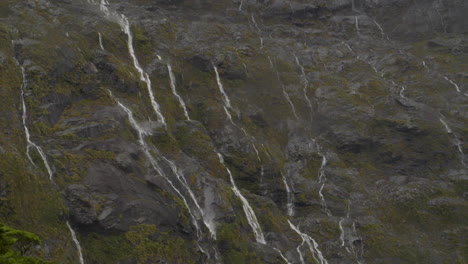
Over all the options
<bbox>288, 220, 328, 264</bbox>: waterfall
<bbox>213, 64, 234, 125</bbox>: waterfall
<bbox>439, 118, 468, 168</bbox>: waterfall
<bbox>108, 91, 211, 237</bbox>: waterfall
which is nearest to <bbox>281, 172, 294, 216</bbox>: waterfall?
<bbox>288, 220, 328, 264</bbox>: waterfall

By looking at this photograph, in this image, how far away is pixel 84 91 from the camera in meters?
40.2

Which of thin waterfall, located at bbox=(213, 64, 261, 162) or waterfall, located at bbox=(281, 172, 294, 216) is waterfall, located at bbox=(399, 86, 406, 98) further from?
waterfall, located at bbox=(281, 172, 294, 216)

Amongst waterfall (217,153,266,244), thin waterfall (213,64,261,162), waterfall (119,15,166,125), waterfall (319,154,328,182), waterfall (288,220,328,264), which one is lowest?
waterfall (288,220,328,264)

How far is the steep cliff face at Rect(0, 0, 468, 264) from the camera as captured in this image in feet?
101

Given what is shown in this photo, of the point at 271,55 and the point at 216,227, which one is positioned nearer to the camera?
the point at 216,227

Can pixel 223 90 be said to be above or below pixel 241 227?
above

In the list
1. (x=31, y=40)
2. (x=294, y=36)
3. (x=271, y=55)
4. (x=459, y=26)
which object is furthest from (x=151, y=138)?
(x=459, y=26)

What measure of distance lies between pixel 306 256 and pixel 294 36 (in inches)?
1793

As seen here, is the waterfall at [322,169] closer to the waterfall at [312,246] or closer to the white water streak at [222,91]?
the waterfall at [312,246]

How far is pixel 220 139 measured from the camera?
155 ft

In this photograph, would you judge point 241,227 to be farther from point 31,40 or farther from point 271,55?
point 271,55

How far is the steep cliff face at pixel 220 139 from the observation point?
3078 cm

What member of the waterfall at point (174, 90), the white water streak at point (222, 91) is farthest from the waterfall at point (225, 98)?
the waterfall at point (174, 90)

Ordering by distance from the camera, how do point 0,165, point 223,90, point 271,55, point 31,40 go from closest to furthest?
point 0,165 → point 31,40 → point 223,90 → point 271,55
